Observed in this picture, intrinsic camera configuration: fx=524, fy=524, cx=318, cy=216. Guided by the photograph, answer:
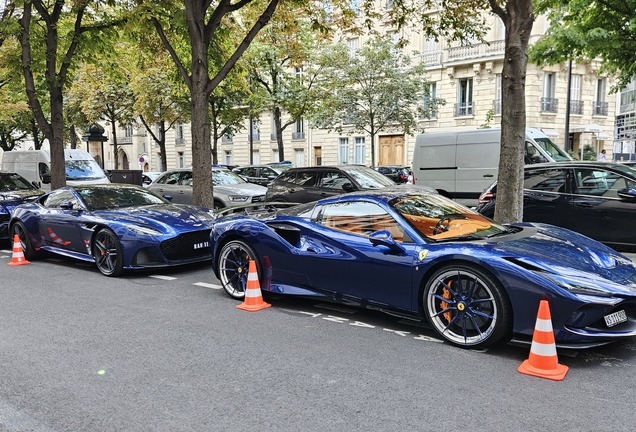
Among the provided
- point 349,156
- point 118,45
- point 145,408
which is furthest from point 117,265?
point 349,156

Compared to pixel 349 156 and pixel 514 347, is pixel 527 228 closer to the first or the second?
pixel 514 347

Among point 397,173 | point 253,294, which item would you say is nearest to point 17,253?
point 253,294

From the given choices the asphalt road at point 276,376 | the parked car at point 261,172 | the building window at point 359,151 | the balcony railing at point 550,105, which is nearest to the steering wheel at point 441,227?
the asphalt road at point 276,376

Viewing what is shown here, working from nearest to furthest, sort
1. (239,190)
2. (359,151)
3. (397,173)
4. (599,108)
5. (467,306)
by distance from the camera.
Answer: (467,306)
(239,190)
(397,173)
(599,108)
(359,151)

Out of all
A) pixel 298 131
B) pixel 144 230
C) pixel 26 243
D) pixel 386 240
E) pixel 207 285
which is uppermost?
pixel 298 131

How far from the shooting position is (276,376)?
4.02 meters

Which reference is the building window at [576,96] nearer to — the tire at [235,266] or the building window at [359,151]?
the building window at [359,151]

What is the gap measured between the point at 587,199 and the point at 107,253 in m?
7.68

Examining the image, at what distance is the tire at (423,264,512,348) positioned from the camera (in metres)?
4.25

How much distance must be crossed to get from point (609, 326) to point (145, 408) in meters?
3.48

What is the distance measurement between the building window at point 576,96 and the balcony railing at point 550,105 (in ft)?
5.37

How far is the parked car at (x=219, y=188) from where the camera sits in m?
13.9

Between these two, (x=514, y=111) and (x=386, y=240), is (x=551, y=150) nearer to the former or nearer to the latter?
(x=514, y=111)

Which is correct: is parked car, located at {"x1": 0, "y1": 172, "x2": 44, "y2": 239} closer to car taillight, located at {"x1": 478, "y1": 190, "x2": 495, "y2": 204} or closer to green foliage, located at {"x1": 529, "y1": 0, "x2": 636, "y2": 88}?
car taillight, located at {"x1": 478, "y1": 190, "x2": 495, "y2": 204}
